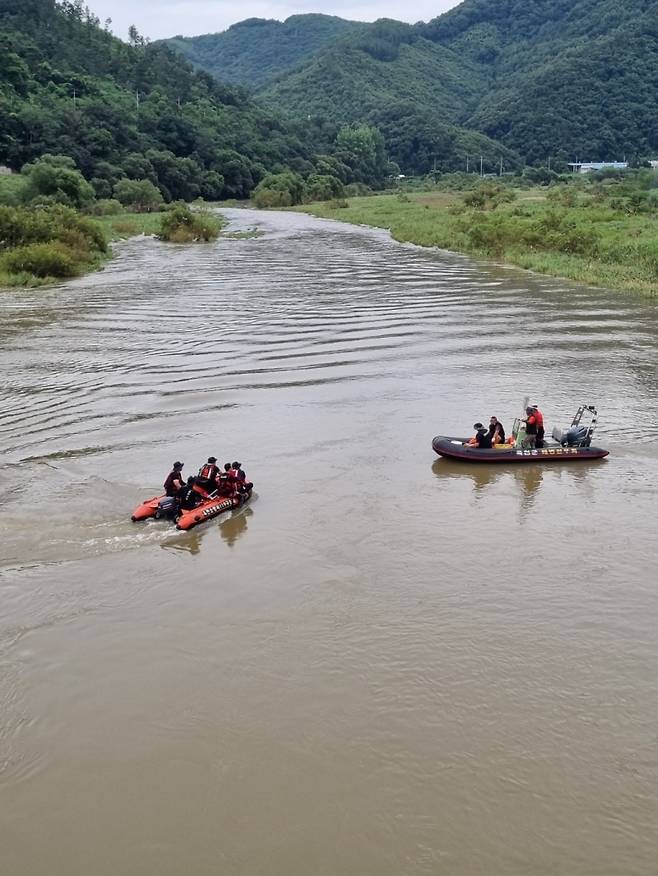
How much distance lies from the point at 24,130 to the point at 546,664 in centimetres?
11161

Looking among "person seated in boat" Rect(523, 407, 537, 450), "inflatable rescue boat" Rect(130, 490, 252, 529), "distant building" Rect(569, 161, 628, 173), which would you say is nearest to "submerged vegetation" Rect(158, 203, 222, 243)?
"person seated in boat" Rect(523, 407, 537, 450)

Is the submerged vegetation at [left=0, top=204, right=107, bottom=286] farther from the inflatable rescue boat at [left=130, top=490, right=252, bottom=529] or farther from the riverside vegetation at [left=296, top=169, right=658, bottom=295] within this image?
the inflatable rescue boat at [left=130, top=490, right=252, bottom=529]

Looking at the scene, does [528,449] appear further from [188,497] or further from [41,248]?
[41,248]

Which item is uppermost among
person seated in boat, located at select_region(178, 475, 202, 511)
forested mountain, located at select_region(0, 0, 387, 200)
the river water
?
forested mountain, located at select_region(0, 0, 387, 200)

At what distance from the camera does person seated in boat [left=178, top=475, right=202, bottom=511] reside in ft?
49.3

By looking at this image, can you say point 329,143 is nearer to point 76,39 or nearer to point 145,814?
point 76,39

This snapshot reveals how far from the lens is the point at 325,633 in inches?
460

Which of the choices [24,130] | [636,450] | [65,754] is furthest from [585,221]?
[24,130]

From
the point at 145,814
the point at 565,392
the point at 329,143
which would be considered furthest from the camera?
the point at 329,143

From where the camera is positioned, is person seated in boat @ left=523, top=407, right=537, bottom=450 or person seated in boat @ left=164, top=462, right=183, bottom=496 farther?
person seated in boat @ left=523, top=407, right=537, bottom=450

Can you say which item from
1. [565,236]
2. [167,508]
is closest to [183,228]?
[565,236]

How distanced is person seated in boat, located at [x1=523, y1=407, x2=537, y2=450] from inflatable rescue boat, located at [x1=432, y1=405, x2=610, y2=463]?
0.02m

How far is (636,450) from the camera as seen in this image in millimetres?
19750

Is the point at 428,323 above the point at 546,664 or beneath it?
above
